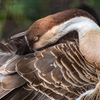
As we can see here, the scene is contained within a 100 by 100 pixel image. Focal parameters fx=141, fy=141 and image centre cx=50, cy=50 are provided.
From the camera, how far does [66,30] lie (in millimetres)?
948

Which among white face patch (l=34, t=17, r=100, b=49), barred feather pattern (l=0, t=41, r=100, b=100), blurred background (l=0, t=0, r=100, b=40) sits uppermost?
blurred background (l=0, t=0, r=100, b=40)

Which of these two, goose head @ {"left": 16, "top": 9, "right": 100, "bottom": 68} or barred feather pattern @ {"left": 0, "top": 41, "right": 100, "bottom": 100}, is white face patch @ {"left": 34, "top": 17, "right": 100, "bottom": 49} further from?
barred feather pattern @ {"left": 0, "top": 41, "right": 100, "bottom": 100}

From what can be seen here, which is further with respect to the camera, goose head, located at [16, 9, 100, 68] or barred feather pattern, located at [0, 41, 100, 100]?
goose head, located at [16, 9, 100, 68]

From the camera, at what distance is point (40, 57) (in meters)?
0.81

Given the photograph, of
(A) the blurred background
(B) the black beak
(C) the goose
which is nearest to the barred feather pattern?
(C) the goose

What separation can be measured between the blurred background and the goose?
50mm

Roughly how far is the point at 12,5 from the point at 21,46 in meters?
0.25

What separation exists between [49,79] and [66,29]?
381 millimetres

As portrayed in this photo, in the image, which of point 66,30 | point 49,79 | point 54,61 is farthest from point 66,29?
point 49,79

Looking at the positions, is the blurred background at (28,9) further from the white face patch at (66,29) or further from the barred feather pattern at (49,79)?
→ the barred feather pattern at (49,79)

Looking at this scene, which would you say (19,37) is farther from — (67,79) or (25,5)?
(67,79)

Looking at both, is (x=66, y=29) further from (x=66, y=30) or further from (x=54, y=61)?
(x=54, y=61)

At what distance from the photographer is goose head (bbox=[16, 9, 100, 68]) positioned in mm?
840

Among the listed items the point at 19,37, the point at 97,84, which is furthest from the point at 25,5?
the point at 97,84
